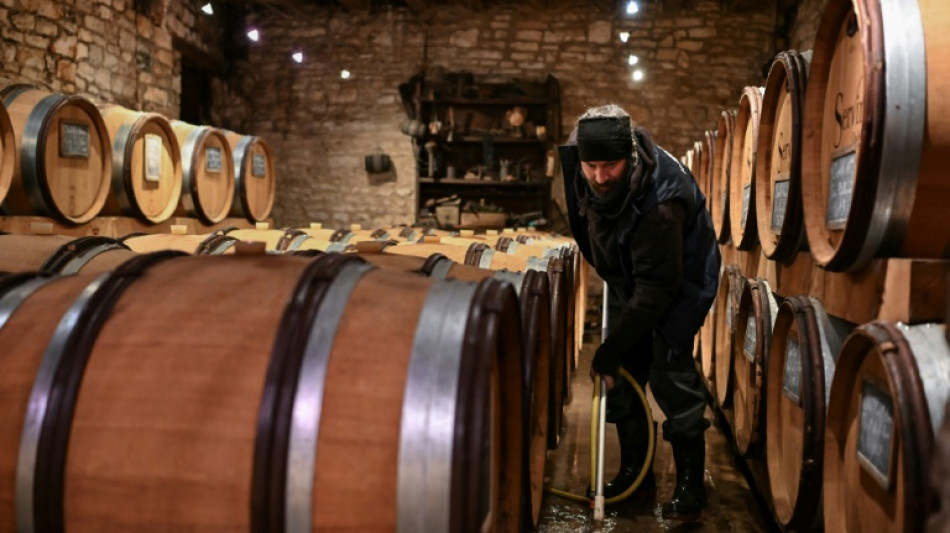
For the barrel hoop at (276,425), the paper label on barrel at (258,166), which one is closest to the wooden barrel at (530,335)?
the barrel hoop at (276,425)

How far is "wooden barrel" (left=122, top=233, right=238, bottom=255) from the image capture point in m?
3.38

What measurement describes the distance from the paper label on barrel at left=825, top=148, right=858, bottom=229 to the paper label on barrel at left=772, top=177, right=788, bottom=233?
537 millimetres

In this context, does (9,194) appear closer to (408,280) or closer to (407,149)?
(408,280)

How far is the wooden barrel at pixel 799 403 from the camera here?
6.80ft

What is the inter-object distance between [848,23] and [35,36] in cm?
604

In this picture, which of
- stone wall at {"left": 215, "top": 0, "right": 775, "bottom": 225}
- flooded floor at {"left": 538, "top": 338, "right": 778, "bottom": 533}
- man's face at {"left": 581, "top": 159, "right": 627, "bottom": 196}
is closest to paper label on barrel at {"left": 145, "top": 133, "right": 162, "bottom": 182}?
flooded floor at {"left": 538, "top": 338, "right": 778, "bottom": 533}

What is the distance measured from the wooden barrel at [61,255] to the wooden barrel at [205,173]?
3.02 m

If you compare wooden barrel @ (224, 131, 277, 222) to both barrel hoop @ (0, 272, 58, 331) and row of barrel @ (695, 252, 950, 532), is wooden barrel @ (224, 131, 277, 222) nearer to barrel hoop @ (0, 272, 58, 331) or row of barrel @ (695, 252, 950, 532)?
row of barrel @ (695, 252, 950, 532)

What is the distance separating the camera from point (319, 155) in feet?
34.9

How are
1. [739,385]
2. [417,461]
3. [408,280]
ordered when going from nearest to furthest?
[417,461] < [408,280] < [739,385]

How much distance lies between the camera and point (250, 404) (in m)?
1.21

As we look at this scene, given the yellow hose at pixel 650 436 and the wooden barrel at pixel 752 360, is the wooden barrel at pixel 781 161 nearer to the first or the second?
the wooden barrel at pixel 752 360

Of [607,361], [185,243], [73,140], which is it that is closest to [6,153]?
[73,140]

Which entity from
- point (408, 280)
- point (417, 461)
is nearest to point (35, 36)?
point (408, 280)
